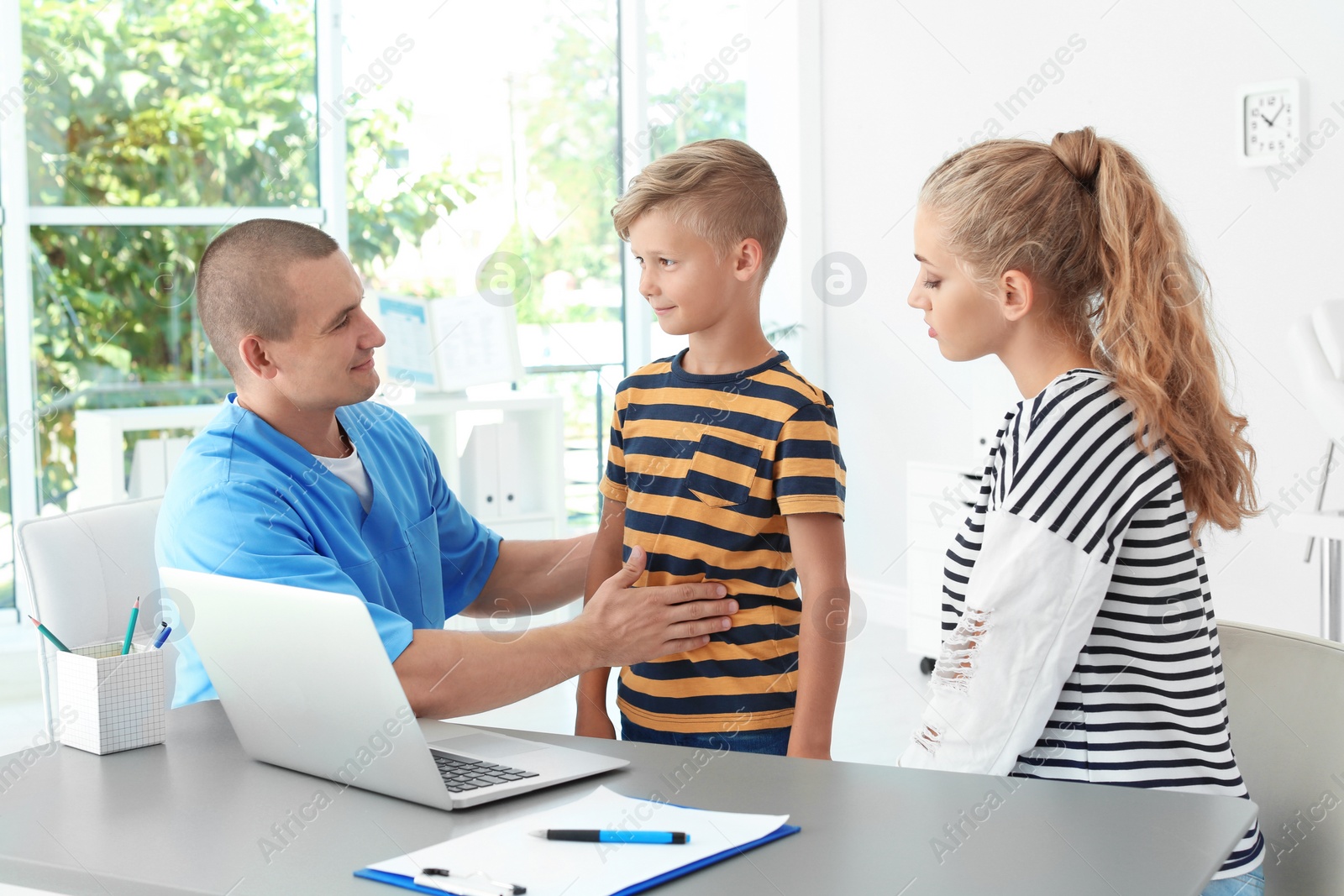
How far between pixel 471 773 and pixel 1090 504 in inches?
23.7

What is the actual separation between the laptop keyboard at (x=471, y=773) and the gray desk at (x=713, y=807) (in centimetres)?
4

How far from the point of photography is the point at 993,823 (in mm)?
1004

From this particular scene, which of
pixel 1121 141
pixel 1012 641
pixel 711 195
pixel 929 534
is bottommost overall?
pixel 929 534

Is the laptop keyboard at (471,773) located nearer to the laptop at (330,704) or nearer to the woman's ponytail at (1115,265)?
the laptop at (330,704)

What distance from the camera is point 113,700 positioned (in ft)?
4.02

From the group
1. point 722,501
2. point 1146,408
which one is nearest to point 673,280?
point 722,501

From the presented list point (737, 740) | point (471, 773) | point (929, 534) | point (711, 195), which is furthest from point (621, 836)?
point (929, 534)

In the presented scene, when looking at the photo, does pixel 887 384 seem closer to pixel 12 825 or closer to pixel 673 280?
pixel 673 280

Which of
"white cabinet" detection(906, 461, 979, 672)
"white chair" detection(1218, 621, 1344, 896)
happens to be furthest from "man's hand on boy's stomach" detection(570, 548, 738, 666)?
"white cabinet" detection(906, 461, 979, 672)

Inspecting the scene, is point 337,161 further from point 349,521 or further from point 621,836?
point 621,836

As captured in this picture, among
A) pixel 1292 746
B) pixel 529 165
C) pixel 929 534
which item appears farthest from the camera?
pixel 529 165

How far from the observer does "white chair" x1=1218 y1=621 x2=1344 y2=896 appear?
116 centimetres

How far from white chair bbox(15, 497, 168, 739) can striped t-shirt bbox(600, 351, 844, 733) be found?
65 cm

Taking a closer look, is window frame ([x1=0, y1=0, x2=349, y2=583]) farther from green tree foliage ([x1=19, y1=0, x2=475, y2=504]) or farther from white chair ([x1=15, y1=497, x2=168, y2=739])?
white chair ([x1=15, y1=497, x2=168, y2=739])
